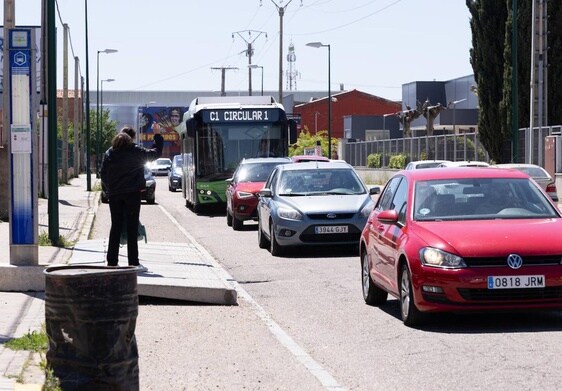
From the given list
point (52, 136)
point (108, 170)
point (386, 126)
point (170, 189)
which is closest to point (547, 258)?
point (108, 170)

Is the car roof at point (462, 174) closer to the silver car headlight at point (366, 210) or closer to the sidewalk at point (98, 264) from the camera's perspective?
the sidewalk at point (98, 264)

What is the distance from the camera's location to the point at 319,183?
21.5m

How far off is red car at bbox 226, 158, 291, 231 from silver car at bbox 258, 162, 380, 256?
5.23m

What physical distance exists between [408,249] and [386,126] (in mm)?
95179

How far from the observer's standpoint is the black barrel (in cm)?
741

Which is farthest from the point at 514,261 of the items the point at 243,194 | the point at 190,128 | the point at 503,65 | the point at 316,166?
the point at 503,65

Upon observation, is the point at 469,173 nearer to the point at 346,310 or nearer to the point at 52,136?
the point at 346,310

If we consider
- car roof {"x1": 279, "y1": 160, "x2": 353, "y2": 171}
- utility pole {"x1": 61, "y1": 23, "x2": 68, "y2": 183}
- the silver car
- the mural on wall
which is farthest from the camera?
the mural on wall

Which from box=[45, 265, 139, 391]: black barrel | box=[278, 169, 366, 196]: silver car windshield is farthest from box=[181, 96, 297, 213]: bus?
box=[45, 265, 139, 391]: black barrel

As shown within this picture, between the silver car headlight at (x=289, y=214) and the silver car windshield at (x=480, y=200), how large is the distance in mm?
7591

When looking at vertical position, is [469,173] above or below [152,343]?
above

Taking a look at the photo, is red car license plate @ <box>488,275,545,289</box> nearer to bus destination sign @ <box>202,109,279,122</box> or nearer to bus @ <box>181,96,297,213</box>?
bus @ <box>181,96,297,213</box>

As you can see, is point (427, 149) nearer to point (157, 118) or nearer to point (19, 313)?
point (19, 313)

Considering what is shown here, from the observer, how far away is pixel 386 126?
347 ft
